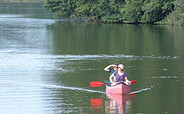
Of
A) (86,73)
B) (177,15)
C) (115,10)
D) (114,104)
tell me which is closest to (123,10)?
A: (115,10)

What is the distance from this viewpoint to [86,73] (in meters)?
26.5

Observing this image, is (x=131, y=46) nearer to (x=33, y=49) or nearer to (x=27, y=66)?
(x=33, y=49)

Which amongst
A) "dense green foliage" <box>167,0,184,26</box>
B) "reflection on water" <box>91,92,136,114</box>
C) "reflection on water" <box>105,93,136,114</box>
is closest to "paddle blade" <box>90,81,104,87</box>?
"reflection on water" <box>91,92,136,114</box>

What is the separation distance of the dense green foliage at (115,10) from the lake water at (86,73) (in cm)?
1653

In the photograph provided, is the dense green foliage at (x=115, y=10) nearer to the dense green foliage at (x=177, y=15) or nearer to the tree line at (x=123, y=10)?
the tree line at (x=123, y=10)

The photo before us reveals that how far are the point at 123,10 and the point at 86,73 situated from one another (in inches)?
1572

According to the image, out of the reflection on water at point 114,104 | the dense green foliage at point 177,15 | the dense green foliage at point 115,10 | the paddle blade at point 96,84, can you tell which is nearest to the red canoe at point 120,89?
the reflection on water at point 114,104

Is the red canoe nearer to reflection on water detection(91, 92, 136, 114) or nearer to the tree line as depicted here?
reflection on water detection(91, 92, 136, 114)

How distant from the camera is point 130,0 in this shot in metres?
66.8

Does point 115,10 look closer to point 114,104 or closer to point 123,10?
point 123,10

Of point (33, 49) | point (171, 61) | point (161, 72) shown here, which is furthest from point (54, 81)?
point (33, 49)

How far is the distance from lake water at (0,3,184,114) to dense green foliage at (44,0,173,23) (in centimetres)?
1653

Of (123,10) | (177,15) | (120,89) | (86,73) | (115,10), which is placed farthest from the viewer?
(115,10)

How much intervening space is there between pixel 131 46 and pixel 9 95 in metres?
20.5
